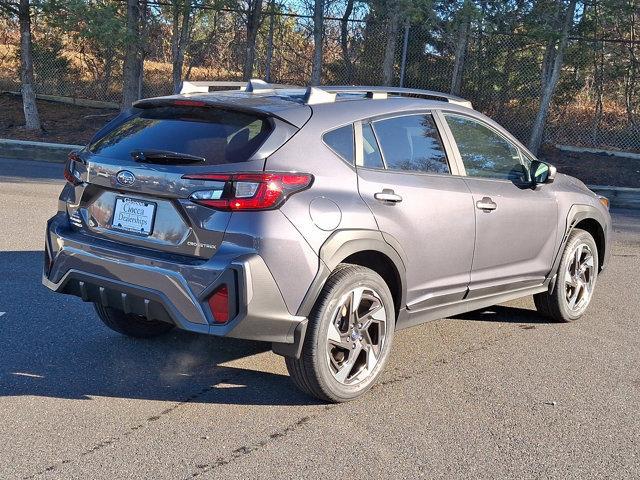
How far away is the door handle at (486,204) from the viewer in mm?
4973

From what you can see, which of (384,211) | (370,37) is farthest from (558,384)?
(370,37)

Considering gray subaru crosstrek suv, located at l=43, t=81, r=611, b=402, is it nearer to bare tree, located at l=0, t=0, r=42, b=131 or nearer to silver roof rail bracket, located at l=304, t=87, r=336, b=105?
silver roof rail bracket, located at l=304, t=87, r=336, b=105

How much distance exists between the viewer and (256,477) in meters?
3.41

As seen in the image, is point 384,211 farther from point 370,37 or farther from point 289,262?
point 370,37

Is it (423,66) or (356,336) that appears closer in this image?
(356,336)

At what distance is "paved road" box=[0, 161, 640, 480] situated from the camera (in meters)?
3.58

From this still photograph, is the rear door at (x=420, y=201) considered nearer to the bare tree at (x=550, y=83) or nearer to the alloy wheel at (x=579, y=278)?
the alloy wheel at (x=579, y=278)

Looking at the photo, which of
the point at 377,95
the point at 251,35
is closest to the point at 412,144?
the point at 377,95

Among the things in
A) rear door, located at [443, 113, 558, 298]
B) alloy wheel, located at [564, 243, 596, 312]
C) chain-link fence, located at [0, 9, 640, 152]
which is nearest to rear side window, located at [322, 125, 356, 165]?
rear door, located at [443, 113, 558, 298]

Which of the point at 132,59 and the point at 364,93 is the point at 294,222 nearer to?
the point at 364,93

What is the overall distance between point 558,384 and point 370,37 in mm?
13426

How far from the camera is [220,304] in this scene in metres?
3.78

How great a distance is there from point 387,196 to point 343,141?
15.9 inches

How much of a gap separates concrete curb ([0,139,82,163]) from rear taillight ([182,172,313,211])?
11.5 meters
